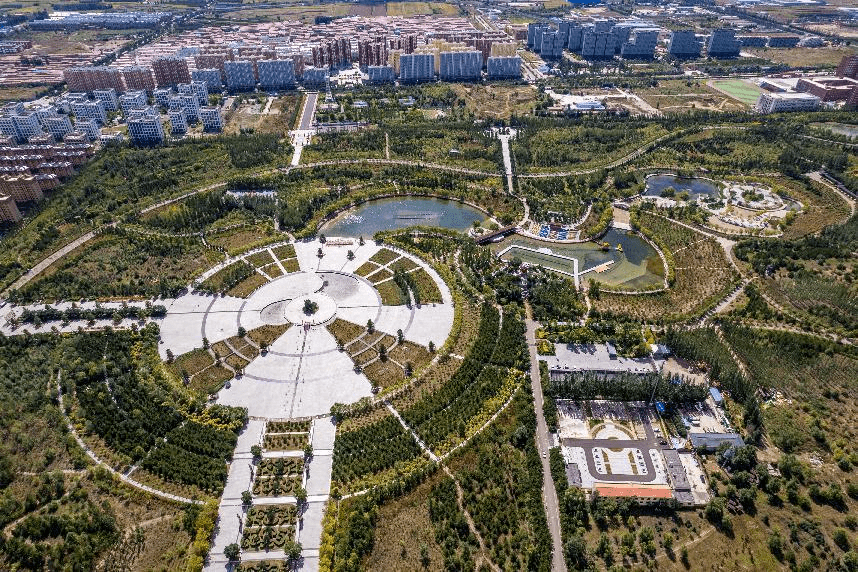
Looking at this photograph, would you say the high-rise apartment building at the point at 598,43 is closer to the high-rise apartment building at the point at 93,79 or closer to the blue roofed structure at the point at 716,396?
the high-rise apartment building at the point at 93,79

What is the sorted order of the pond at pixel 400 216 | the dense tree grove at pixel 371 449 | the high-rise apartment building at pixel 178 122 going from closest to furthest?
1. the dense tree grove at pixel 371 449
2. the pond at pixel 400 216
3. the high-rise apartment building at pixel 178 122

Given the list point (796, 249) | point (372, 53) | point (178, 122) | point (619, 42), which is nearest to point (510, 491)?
point (796, 249)

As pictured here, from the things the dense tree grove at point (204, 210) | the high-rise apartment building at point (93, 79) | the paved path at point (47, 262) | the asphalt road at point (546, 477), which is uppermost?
the high-rise apartment building at point (93, 79)

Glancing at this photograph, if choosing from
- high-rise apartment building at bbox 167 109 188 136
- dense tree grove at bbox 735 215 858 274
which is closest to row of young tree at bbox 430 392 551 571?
dense tree grove at bbox 735 215 858 274

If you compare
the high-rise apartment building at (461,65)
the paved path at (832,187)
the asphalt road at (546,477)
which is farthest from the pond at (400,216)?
the high-rise apartment building at (461,65)

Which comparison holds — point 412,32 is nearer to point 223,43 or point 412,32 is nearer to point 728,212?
point 223,43

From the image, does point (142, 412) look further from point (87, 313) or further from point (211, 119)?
point (211, 119)

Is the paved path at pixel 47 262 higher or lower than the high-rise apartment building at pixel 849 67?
lower
